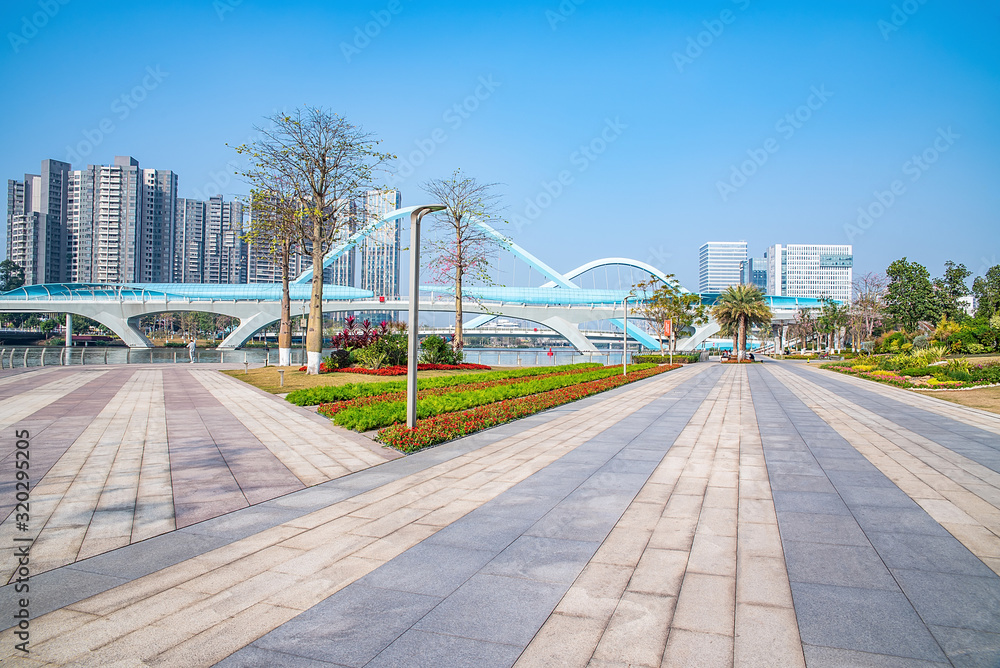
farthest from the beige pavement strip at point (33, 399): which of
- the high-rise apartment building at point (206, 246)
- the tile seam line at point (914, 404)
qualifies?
the high-rise apartment building at point (206, 246)

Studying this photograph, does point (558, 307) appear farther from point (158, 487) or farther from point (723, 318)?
point (158, 487)

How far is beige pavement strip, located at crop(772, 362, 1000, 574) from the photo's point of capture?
17.1ft

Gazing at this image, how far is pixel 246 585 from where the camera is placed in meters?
3.93

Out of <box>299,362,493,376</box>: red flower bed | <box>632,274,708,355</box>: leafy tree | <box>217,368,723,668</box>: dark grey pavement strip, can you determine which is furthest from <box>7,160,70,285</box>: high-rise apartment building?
<box>217,368,723,668</box>: dark grey pavement strip

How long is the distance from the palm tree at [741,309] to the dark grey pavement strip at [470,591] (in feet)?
184

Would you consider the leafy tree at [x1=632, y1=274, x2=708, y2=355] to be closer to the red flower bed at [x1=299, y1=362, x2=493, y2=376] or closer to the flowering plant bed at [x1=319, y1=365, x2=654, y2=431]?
the red flower bed at [x1=299, y1=362, x2=493, y2=376]

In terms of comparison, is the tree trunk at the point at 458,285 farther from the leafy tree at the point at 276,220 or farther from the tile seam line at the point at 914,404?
the tile seam line at the point at 914,404

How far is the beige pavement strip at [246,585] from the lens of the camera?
123 inches

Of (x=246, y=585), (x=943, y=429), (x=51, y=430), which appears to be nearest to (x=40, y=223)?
(x=51, y=430)

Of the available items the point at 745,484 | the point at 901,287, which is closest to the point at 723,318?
the point at 901,287

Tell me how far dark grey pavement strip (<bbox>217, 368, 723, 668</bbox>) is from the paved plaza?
0.06ft

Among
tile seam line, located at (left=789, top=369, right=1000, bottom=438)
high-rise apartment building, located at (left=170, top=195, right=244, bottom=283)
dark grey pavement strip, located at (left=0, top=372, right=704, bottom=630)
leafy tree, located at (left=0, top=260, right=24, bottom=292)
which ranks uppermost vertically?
high-rise apartment building, located at (left=170, top=195, right=244, bottom=283)

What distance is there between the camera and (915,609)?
12.0ft

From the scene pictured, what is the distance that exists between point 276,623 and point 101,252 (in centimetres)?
15491
